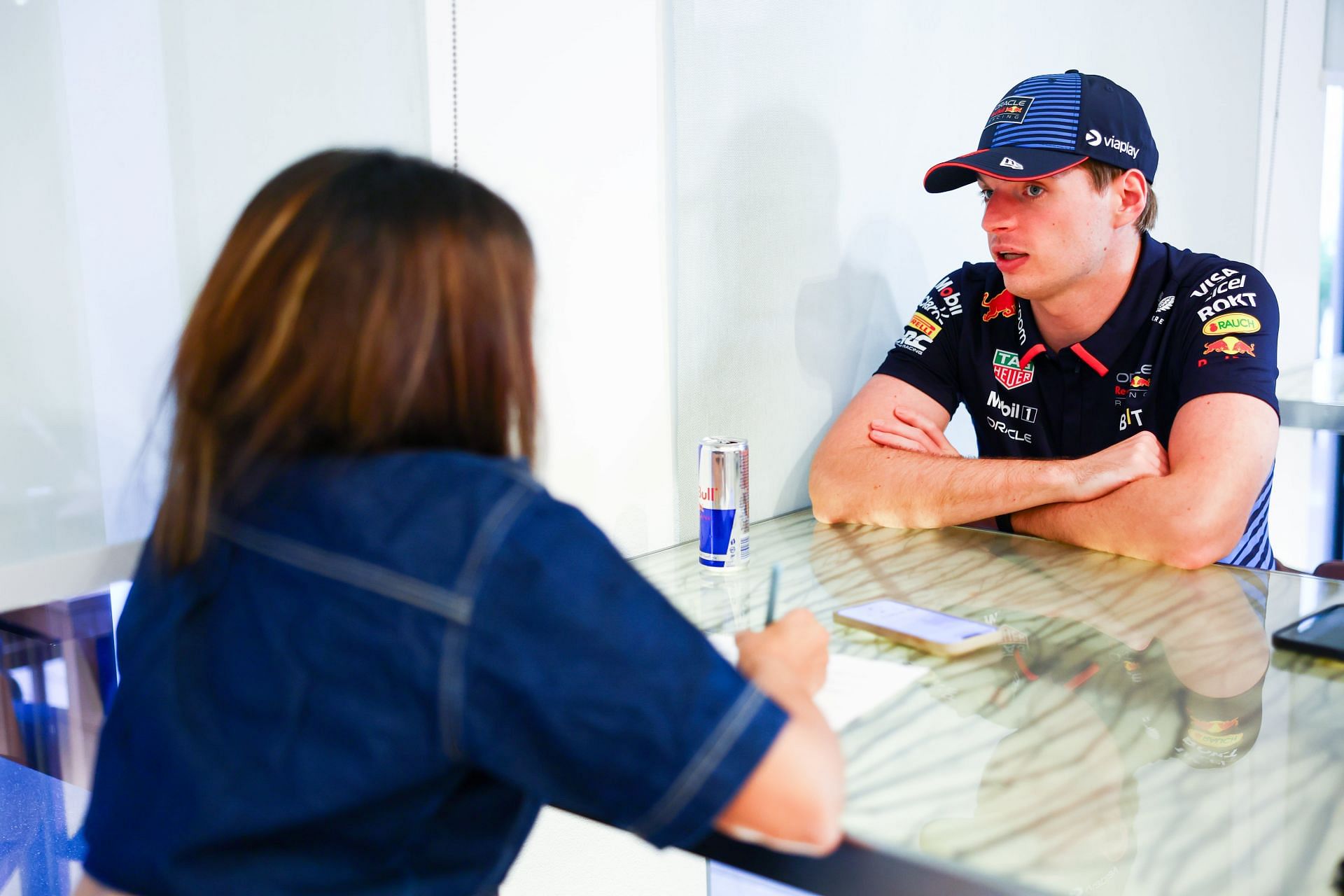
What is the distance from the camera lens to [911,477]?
5.32ft

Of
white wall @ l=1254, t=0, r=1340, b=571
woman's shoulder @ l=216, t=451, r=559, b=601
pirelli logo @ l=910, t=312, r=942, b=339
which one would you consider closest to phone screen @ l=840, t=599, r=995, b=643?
woman's shoulder @ l=216, t=451, r=559, b=601

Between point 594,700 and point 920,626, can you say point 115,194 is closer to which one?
point 594,700

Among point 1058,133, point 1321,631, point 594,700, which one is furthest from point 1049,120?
point 594,700

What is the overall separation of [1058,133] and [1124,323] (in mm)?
297

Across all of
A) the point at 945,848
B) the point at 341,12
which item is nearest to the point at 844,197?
the point at 341,12

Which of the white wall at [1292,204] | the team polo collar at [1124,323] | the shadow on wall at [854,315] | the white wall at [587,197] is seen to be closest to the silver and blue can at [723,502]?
the white wall at [587,197]

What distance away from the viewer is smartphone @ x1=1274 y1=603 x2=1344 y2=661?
1073 millimetres

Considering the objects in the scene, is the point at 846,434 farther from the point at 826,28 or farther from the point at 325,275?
the point at 325,275

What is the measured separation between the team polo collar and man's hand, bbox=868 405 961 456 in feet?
0.76

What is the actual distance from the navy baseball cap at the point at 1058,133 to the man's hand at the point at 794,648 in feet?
3.09

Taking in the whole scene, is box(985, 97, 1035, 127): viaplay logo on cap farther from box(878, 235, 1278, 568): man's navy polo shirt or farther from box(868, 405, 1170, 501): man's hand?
box(868, 405, 1170, 501): man's hand

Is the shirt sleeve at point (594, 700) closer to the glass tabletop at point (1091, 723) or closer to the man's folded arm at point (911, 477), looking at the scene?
the glass tabletop at point (1091, 723)

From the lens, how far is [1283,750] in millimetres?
880

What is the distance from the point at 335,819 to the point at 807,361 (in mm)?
1307
